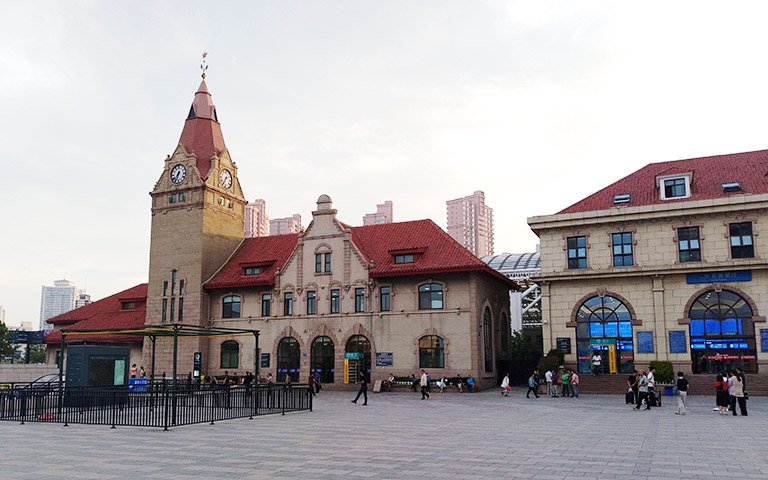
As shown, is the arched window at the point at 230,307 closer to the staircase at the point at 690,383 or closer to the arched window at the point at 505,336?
the arched window at the point at 505,336

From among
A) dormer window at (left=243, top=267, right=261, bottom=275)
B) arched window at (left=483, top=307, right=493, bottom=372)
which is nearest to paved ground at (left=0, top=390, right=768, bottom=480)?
arched window at (left=483, top=307, right=493, bottom=372)

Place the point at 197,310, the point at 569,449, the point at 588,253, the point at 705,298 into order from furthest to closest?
the point at 197,310 < the point at 588,253 < the point at 705,298 < the point at 569,449

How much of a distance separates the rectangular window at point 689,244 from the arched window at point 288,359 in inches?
1006

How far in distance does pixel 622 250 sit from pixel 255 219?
11587cm

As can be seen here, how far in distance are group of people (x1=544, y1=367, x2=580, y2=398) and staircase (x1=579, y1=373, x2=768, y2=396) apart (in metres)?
1.20

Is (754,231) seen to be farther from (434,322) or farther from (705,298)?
(434,322)

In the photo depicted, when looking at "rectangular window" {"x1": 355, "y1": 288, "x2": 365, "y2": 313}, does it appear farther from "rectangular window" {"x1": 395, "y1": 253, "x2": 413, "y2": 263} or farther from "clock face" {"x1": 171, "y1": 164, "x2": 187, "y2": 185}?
"clock face" {"x1": 171, "y1": 164, "x2": 187, "y2": 185}

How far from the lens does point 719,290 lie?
37906 millimetres

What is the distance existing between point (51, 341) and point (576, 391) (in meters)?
42.5

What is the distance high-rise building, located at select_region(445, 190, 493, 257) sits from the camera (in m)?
178

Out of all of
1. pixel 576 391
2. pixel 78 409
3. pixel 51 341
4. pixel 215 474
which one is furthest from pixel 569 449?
pixel 51 341

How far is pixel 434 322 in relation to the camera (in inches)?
1714

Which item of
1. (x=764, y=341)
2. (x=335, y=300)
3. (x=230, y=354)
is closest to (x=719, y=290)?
(x=764, y=341)

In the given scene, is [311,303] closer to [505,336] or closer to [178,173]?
[505,336]
